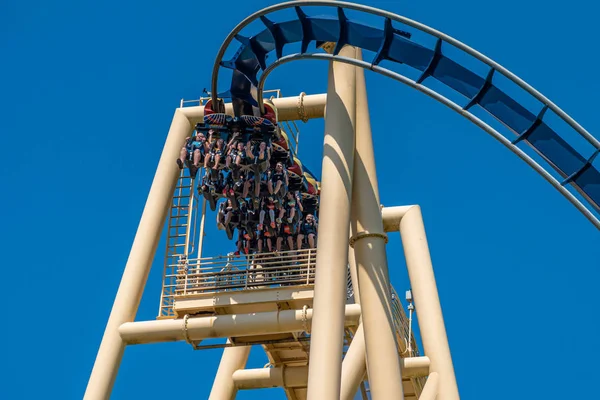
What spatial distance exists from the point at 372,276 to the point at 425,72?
2.84 meters

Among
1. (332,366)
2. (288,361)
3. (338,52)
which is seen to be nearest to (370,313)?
(332,366)

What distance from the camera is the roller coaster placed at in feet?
52.7

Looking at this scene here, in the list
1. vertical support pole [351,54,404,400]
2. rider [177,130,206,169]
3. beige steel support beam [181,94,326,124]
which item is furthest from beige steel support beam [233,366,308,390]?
vertical support pole [351,54,404,400]

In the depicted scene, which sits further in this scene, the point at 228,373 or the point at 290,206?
the point at 228,373

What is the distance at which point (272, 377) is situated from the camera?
72.9 feet

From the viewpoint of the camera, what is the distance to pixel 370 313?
16.9 m

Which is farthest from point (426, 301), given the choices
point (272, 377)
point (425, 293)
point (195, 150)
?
point (195, 150)

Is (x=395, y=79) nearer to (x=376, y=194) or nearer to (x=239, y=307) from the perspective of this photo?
(x=376, y=194)

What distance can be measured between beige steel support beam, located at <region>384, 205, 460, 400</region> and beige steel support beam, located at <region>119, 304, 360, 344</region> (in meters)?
2.30

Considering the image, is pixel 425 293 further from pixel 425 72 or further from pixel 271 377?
pixel 425 72

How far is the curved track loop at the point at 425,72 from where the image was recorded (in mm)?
15242

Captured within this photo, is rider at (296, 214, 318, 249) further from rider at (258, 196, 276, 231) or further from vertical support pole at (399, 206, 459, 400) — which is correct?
vertical support pole at (399, 206, 459, 400)

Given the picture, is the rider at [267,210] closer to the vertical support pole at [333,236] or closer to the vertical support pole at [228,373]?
the vertical support pole at [333,236]

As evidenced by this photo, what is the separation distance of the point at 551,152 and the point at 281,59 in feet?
13.1
